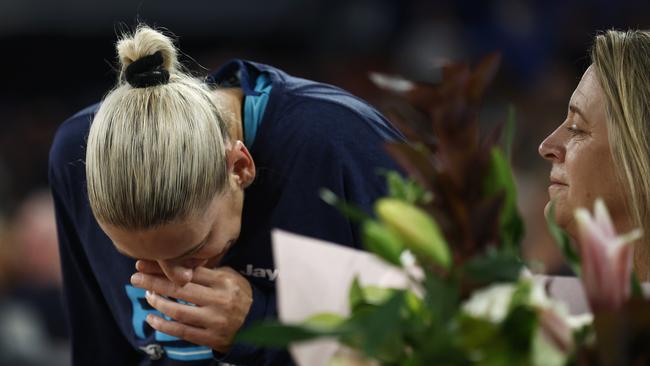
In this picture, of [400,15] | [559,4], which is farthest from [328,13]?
[559,4]

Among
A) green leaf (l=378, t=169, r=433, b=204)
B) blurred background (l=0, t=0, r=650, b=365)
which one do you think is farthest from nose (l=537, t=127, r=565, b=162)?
blurred background (l=0, t=0, r=650, b=365)

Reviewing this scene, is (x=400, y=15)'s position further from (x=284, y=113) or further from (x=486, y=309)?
(x=486, y=309)

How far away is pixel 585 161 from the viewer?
4.28ft

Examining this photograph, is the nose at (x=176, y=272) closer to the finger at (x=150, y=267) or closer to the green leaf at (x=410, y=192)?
the finger at (x=150, y=267)

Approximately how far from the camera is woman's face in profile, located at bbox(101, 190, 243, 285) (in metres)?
1.37

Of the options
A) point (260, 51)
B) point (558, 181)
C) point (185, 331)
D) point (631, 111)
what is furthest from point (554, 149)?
point (260, 51)

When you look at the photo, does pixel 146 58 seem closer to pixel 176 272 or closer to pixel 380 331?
pixel 176 272

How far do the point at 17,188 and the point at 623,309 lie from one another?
4288 millimetres

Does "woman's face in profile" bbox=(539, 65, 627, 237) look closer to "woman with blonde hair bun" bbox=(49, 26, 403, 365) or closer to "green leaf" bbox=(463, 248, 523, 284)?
"woman with blonde hair bun" bbox=(49, 26, 403, 365)

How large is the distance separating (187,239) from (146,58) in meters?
0.24

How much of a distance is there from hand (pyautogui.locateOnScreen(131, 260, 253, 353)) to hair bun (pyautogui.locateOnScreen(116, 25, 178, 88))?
0.76 feet

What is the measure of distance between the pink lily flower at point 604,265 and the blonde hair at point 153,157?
65 cm

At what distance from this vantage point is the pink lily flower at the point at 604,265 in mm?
Result: 791

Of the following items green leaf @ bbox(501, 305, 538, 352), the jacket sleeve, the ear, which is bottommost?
the jacket sleeve
